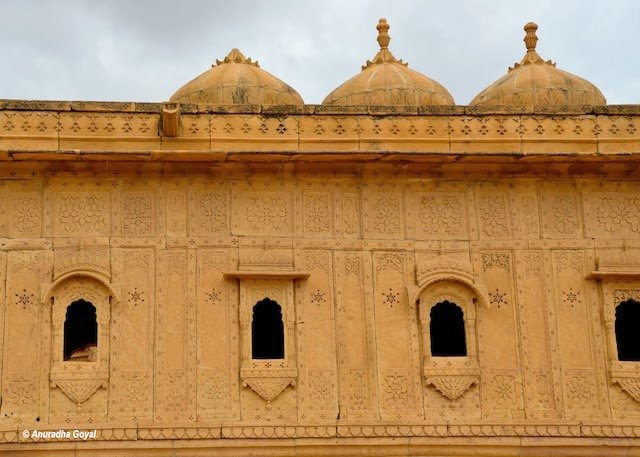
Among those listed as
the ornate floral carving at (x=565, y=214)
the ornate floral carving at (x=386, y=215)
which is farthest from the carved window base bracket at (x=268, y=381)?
the ornate floral carving at (x=565, y=214)

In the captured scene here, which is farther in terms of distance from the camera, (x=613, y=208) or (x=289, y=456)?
(x=613, y=208)

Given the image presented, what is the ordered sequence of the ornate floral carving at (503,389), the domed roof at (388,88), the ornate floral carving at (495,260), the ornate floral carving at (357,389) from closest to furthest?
1. the ornate floral carving at (357,389)
2. the ornate floral carving at (503,389)
3. the ornate floral carving at (495,260)
4. the domed roof at (388,88)

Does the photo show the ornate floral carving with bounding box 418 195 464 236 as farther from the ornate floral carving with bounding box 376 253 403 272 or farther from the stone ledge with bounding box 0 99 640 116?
the stone ledge with bounding box 0 99 640 116

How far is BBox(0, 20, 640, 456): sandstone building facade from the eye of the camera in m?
11.3

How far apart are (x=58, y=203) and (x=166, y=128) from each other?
1390 millimetres

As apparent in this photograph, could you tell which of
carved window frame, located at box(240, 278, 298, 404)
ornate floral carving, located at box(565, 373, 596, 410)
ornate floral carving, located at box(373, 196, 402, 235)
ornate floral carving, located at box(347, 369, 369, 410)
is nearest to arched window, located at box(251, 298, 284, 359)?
carved window frame, located at box(240, 278, 298, 404)

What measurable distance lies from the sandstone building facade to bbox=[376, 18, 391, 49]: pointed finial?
152 inches

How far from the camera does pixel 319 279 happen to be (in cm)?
1173

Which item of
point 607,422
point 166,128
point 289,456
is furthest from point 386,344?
point 166,128

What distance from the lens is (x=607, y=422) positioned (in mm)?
11492

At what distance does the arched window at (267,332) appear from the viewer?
11734 mm

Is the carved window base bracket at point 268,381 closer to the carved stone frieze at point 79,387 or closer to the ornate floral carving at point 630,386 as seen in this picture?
the carved stone frieze at point 79,387

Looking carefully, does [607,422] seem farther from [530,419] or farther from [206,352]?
[206,352]

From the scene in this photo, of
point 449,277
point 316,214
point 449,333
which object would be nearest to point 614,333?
point 449,333
